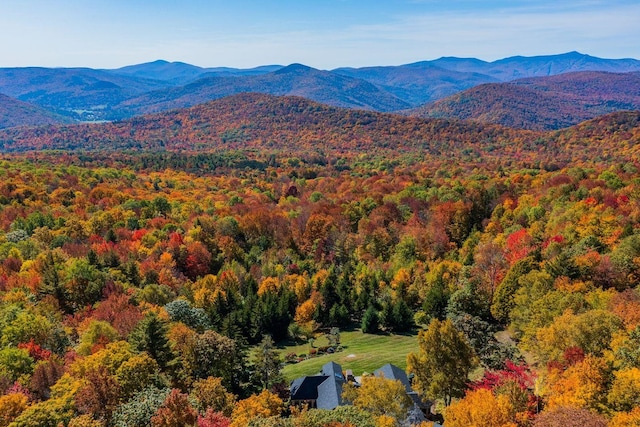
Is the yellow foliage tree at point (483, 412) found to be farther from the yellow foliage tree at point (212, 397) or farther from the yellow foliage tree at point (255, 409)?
the yellow foliage tree at point (212, 397)

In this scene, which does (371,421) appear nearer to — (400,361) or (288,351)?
(400,361)

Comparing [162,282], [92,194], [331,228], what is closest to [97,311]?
[162,282]

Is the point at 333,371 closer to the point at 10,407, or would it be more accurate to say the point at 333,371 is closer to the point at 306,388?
the point at 306,388

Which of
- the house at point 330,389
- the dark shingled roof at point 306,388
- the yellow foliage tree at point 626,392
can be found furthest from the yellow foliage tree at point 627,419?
the dark shingled roof at point 306,388

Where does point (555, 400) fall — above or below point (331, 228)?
above

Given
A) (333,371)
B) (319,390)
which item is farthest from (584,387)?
(333,371)

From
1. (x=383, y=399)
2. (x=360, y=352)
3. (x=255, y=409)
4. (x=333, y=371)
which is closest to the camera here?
(x=255, y=409)
